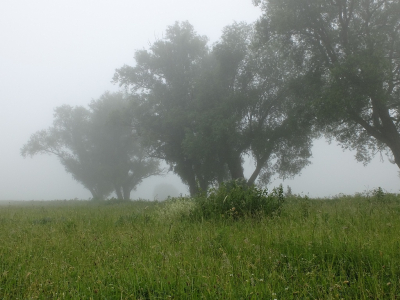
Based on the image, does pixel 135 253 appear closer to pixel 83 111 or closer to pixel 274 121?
pixel 274 121

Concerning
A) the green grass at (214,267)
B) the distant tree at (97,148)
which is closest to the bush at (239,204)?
the green grass at (214,267)

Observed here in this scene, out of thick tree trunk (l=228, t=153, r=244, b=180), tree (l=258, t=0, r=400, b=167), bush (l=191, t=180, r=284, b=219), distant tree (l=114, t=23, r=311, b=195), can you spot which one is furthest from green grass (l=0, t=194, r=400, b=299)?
thick tree trunk (l=228, t=153, r=244, b=180)

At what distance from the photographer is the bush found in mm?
7426

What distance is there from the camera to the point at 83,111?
40.2m

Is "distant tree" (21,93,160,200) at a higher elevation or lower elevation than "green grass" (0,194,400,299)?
higher

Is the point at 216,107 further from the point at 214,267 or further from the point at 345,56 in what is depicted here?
the point at 214,267

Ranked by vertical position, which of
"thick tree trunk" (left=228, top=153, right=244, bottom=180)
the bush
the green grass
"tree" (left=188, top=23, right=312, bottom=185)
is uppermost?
"tree" (left=188, top=23, right=312, bottom=185)

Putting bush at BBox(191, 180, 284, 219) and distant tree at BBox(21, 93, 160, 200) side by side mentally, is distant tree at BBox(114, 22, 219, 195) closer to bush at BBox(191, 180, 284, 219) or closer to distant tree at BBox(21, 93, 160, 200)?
distant tree at BBox(21, 93, 160, 200)

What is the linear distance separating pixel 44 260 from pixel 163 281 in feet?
7.53

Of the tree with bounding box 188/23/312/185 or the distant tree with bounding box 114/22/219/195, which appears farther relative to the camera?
the distant tree with bounding box 114/22/219/195

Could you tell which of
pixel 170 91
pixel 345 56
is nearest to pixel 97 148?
pixel 170 91

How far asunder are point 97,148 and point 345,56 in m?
31.0

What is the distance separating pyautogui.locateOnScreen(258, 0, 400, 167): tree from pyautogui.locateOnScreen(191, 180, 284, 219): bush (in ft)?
31.8

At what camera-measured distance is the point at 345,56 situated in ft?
51.9
